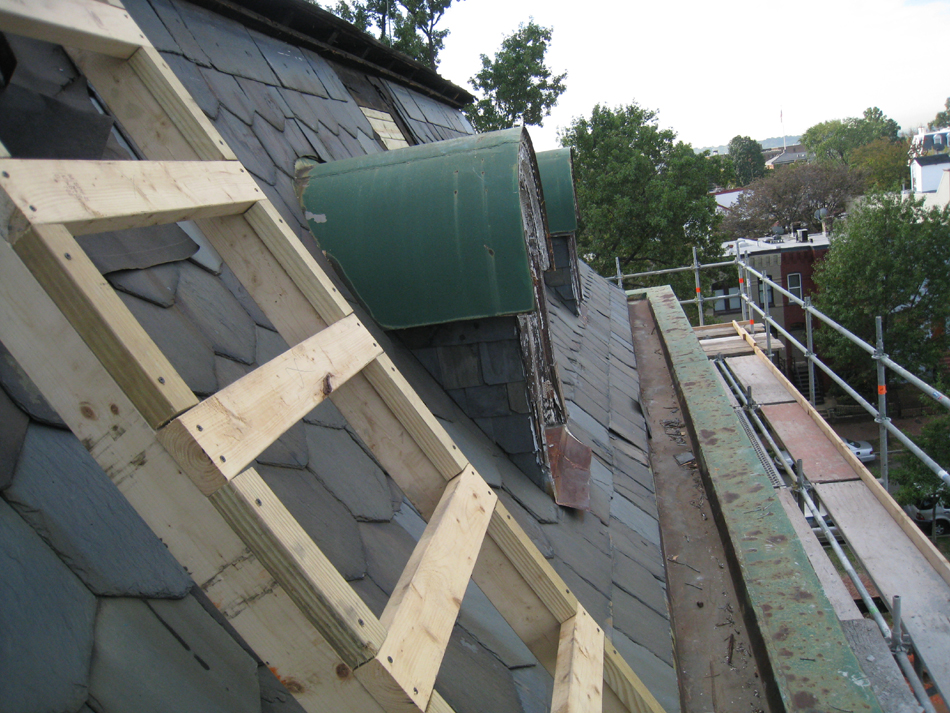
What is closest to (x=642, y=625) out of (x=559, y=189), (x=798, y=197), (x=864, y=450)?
(x=559, y=189)

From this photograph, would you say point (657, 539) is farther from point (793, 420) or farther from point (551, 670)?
point (793, 420)

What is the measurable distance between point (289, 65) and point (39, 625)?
10.2 feet

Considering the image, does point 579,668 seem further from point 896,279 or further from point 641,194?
point 896,279

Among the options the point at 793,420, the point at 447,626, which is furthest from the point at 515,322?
the point at 793,420

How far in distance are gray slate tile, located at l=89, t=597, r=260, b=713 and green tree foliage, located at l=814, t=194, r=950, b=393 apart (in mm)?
30160

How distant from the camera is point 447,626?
1.29 meters

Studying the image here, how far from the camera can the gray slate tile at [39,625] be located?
1.06 meters

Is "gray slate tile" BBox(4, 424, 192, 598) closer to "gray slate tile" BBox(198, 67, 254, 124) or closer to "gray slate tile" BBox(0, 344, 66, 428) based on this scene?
"gray slate tile" BBox(0, 344, 66, 428)

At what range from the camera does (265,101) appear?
3.03 m

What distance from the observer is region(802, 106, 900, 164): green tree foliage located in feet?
266

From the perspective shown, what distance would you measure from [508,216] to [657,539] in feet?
5.73

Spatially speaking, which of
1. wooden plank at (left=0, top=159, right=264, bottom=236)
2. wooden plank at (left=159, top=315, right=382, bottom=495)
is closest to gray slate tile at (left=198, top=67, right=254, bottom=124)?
wooden plank at (left=0, top=159, right=264, bottom=236)

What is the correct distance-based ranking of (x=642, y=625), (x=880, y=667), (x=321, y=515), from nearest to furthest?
1. (x=321, y=515)
2. (x=642, y=625)
3. (x=880, y=667)

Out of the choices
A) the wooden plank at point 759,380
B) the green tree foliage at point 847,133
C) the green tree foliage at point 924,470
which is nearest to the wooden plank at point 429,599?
the wooden plank at point 759,380
